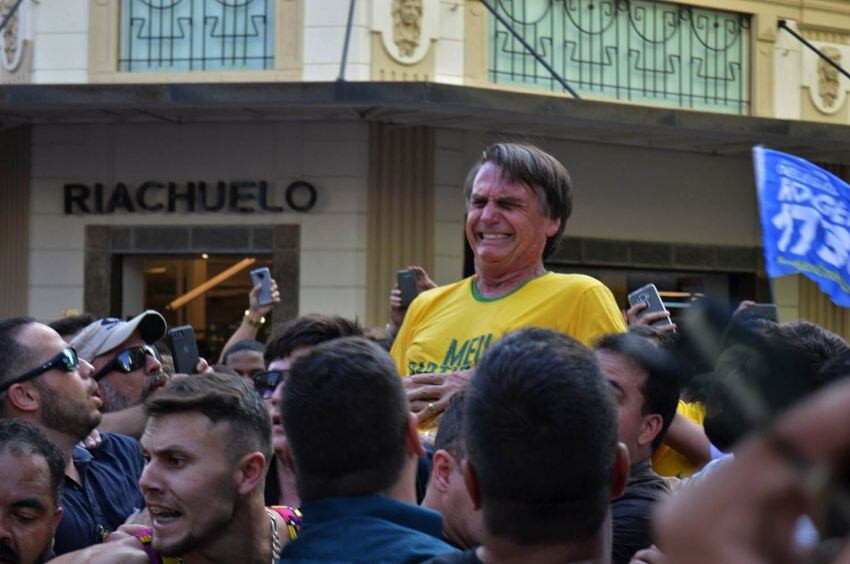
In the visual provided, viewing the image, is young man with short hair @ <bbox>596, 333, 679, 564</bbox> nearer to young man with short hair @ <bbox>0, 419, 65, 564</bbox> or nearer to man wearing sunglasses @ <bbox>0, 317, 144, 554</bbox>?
young man with short hair @ <bbox>0, 419, 65, 564</bbox>

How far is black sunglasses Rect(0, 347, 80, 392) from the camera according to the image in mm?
4934

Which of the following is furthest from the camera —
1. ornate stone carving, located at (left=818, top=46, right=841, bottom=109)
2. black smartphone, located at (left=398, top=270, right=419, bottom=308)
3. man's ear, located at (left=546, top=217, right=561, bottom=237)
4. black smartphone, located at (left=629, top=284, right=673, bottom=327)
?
ornate stone carving, located at (left=818, top=46, right=841, bottom=109)

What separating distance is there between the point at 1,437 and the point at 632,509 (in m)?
1.79

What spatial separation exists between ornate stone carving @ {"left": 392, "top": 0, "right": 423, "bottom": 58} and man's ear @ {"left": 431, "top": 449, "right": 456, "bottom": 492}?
11.2 meters

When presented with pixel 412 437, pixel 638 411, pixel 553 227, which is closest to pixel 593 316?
pixel 553 227

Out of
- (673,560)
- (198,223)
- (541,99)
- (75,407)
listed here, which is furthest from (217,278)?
(673,560)

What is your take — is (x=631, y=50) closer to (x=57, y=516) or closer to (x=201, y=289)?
(x=201, y=289)

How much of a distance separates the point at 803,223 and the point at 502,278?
3.23ft

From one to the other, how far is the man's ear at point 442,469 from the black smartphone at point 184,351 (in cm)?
343

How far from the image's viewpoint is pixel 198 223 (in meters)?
15.0

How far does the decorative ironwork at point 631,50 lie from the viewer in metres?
15.1

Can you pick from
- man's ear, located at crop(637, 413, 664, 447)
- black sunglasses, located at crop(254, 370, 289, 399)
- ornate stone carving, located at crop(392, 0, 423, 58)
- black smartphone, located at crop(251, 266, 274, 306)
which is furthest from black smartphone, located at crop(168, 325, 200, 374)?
ornate stone carving, located at crop(392, 0, 423, 58)

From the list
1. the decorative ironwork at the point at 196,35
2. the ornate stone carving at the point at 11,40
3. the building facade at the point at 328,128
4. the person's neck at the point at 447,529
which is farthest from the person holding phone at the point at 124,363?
the ornate stone carving at the point at 11,40

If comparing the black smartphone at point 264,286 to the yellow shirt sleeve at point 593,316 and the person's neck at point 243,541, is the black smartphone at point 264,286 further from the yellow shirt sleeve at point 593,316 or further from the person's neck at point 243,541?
the person's neck at point 243,541
